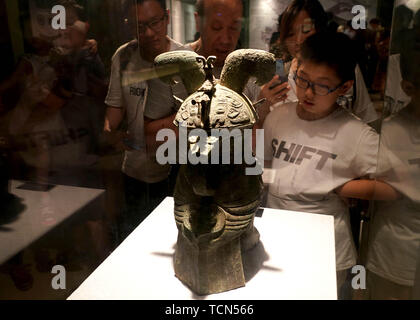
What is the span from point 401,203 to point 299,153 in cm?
41

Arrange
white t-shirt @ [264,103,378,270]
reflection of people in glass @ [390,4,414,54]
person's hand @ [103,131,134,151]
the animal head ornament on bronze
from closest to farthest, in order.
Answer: the animal head ornament on bronze < reflection of people in glass @ [390,4,414,54] < white t-shirt @ [264,103,378,270] < person's hand @ [103,131,134,151]

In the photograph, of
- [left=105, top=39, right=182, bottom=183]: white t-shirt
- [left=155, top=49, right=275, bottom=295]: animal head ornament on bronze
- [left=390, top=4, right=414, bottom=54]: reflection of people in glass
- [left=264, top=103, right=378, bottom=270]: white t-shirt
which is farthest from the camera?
[left=105, top=39, right=182, bottom=183]: white t-shirt

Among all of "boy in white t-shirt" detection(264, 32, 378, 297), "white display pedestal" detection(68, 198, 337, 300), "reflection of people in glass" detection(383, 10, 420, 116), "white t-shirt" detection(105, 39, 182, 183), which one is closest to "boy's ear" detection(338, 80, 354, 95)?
"boy in white t-shirt" detection(264, 32, 378, 297)

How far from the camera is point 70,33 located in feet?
4.11

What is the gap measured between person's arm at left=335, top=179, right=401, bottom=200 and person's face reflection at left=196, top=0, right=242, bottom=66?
2.16ft

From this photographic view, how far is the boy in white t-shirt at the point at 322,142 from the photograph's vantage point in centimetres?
122

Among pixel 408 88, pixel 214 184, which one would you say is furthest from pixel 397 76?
pixel 214 184

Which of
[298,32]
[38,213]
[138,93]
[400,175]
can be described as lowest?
[38,213]

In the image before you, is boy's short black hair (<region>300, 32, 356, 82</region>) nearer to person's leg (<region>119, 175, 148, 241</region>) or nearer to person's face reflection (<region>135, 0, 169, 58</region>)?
person's face reflection (<region>135, 0, 169, 58</region>)

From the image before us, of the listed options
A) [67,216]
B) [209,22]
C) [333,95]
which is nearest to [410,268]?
[333,95]

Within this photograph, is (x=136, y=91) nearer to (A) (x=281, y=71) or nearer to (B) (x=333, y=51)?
(A) (x=281, y=71)

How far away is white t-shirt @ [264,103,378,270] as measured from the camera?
4.21 ft

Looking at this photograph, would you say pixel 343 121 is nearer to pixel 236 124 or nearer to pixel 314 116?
pixel 314 116

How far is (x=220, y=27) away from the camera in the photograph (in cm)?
123
